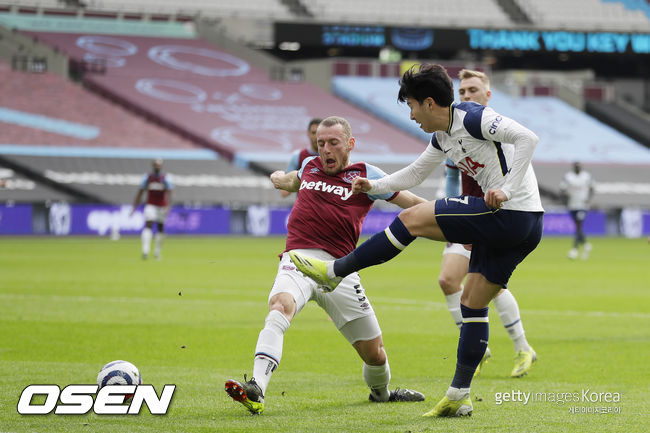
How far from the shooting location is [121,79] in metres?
47.7

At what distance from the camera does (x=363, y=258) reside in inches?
238

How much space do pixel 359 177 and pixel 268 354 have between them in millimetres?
1305

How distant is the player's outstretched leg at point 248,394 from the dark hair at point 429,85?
A: 1.97 meters

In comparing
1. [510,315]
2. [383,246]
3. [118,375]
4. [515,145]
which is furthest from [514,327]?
[118,375]

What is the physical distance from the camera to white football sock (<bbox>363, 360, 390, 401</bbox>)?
682 cm

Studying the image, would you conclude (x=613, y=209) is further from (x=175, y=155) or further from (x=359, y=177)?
(x=359, y=177)

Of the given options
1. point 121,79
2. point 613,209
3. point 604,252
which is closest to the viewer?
point 604,252

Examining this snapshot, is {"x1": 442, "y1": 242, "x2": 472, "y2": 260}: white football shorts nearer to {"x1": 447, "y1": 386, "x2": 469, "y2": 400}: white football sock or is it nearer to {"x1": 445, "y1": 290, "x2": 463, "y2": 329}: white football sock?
{"x1": 445, "y1": 290, "x2": 463, "y2": 329}: white football sock

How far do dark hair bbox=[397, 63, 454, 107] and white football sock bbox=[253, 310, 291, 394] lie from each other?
1605 millimetres

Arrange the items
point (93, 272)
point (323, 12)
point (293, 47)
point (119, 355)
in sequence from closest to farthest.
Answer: point (119, 355) → point (93, 272) → point (323, 12) → point (293, 47)

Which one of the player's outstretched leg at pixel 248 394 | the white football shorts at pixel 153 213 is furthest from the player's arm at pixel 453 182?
the white football shorts at pixel 153 213

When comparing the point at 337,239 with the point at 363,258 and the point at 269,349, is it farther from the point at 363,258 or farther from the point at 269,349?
the point at 269,349

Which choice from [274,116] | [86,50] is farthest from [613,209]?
[86,50]

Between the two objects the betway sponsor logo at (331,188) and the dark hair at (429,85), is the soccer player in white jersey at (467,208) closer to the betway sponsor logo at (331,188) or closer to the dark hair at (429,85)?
the dark hair at (429,85)
